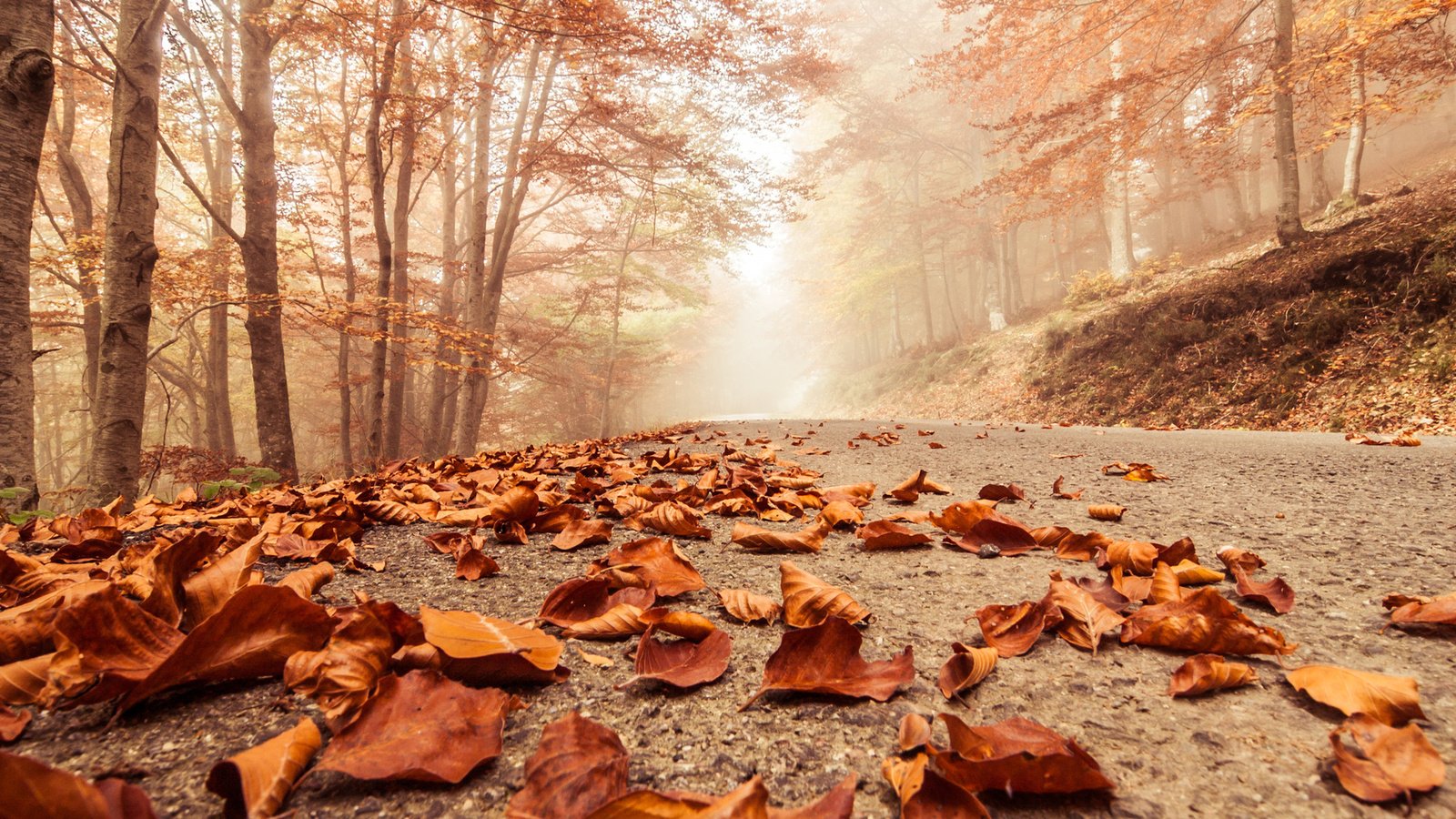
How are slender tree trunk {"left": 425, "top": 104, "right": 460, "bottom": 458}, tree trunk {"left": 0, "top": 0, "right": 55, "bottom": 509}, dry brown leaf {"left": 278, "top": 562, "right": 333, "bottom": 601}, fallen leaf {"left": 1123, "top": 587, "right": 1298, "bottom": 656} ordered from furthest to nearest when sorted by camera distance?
slender tree trunk {"left": 425, "top": 104, "right": 460, "bottom": 458} → tree trunk {"left": 0, "top": 0, "right": 55, "bottom": 509} → dry brown leaf {"left": 278, "top": 562, "right": 333, "bottom": 601} → fallen leaf {"left": 1123, "top": 587, "right": 1298, "bottom": 656}

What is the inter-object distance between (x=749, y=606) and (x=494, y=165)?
34.7 feet

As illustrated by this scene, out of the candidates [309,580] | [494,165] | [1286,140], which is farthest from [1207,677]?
[494,165]

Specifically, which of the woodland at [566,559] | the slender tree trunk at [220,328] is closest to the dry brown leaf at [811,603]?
the woodland at [566,559]

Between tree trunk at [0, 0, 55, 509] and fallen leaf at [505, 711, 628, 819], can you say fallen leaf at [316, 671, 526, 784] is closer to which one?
fallen leaf at [505, 711, 628, 819]

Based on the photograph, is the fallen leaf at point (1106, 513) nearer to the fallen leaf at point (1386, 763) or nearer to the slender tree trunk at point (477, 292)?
the fallen leaf at point (1386, 763)

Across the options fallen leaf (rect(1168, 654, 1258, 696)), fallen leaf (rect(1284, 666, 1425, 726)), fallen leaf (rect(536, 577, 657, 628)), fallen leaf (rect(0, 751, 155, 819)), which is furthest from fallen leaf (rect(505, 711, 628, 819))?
fallen leaf (rect(1284, 666, 1425, 726))

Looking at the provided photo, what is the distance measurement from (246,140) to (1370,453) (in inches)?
379

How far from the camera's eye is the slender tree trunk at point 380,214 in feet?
19.0

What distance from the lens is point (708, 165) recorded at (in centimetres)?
1005

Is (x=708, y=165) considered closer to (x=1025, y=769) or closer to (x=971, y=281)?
(x=1025, y=769)

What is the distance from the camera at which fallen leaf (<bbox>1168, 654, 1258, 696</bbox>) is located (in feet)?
2.67

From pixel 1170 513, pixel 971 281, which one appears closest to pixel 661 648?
pixel 1170 513

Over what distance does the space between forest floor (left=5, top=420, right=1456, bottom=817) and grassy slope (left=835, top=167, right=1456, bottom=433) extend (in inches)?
211

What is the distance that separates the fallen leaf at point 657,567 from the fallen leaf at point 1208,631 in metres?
0.82
